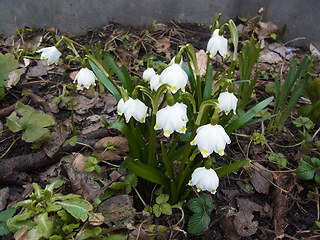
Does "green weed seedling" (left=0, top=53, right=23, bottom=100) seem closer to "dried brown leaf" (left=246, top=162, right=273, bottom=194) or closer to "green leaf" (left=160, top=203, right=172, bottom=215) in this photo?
"green leaf" (left=160, top=203, right=172, bottom=215)

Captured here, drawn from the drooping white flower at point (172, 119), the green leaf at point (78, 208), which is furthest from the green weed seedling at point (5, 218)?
the drooping white flower at point (172, 119)

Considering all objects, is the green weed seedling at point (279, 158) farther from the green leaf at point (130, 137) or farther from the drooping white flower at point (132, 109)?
the drooping white flower at point (132, 109)

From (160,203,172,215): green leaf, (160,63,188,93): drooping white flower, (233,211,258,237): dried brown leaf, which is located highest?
(160,63,188,93): drooping white flower

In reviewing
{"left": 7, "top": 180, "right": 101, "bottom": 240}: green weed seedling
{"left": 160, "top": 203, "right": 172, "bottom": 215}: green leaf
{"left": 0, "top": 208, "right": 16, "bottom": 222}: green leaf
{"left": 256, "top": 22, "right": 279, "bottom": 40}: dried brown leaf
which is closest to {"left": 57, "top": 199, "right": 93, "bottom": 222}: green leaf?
{"left": 7, "top": 180, "right": 101, "bottom": 240}: green weed seedling

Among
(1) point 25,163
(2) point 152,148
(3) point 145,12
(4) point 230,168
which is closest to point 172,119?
(2) point 152,148

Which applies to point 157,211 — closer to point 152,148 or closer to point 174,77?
point 152,148

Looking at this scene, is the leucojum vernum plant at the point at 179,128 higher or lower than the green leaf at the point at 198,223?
higher

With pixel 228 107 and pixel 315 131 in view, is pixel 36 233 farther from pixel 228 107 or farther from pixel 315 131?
pixel 315 131
